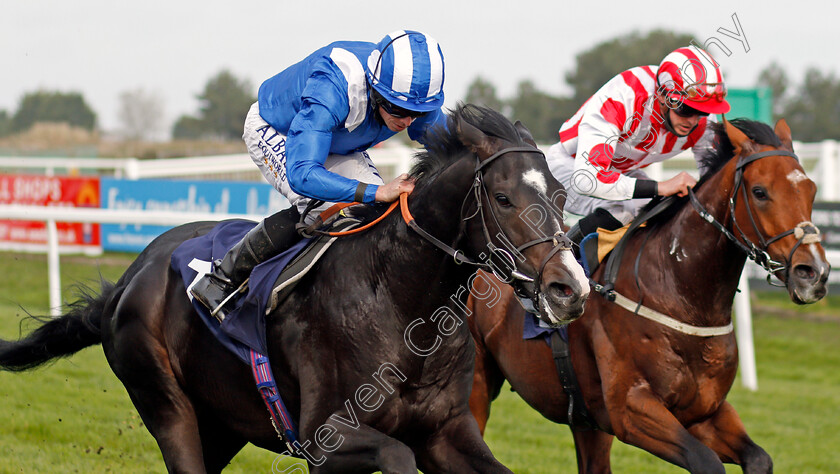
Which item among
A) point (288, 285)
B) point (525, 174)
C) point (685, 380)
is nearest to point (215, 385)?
point (288, 285)

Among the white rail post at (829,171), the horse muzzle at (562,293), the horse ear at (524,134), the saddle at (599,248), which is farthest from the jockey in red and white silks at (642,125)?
the white rail post at (829,171)

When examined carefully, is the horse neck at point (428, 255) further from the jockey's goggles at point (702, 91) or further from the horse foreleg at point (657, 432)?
the jockey's goggles at point (702, 91)

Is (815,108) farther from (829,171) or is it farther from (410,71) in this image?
(410,71)

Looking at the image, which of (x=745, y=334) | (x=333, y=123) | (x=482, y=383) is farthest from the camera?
(x=745, y=334)

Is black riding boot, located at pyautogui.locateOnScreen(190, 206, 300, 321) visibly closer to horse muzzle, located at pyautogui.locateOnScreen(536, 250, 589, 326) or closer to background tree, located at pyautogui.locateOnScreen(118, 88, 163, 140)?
horse muzzle, located at pyautogui.locateOnScreen(536, 250, 589, 326)

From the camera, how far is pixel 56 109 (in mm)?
51188

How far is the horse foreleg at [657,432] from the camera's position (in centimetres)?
322

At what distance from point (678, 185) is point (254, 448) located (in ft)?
8.74

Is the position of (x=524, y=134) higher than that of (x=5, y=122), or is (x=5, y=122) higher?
(x=524, y=134)

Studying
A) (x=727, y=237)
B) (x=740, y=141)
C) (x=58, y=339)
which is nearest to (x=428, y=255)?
(x=727, y=237)

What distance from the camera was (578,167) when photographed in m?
3.76

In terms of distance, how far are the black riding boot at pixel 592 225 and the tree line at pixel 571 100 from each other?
36967mm

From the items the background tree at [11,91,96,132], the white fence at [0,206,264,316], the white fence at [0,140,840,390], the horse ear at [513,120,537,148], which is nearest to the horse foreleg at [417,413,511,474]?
the horse ear at [513,120,537,148]

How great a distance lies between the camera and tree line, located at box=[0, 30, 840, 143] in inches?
1684
